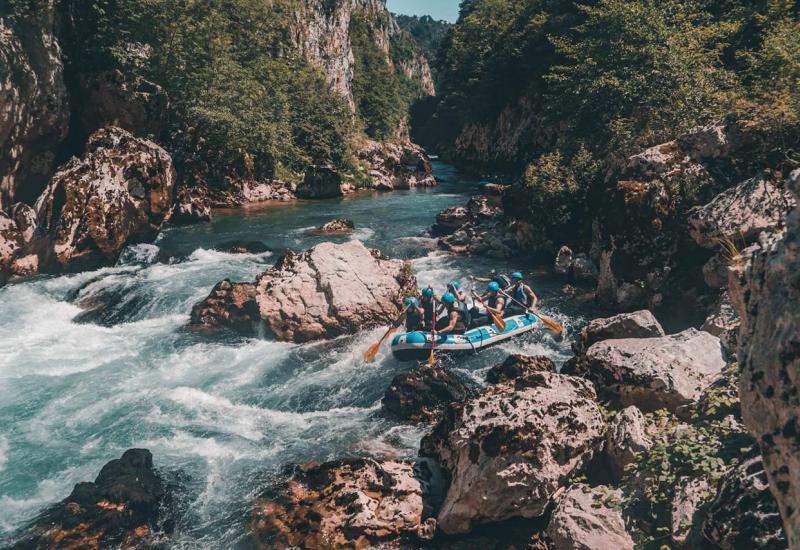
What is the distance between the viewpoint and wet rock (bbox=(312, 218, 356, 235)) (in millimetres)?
23172

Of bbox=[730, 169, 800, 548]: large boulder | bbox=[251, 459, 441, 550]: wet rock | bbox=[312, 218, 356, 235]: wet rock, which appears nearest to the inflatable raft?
bbox=[251, 459, 441, 550]: wet rock

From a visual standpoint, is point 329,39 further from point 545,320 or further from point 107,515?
point 107,515

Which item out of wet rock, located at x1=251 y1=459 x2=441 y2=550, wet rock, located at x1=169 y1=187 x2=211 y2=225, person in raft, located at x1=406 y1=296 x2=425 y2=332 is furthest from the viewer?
wet rock, located at x1=169 y1=187 x2=211 y2=225

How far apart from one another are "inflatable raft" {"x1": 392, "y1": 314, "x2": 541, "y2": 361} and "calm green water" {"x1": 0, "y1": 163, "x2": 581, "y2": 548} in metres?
0.26

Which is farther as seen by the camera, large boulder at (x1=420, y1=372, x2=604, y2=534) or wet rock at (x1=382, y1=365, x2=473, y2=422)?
wet rock at (x1=382, y1=365, x2=473, y2=422)

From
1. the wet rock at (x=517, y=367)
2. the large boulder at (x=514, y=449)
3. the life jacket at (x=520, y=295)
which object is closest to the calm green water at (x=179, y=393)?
the life jacket at (x=520, y=295)

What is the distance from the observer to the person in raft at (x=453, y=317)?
1263cm

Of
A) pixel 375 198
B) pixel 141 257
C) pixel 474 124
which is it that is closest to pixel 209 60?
pixel 375 198

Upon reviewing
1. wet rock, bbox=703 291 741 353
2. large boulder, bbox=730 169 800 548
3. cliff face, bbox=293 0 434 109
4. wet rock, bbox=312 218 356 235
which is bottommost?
wet rock, bbox=703 291 741 353

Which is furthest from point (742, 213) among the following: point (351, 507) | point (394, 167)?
point (394, 167)

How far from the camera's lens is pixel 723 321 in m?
9.88

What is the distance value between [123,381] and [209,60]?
24.7m

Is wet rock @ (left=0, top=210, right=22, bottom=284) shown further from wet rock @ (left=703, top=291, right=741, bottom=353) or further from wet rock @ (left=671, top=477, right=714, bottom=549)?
wet rock @ (left=703, top=291, right=741, bottom=353)

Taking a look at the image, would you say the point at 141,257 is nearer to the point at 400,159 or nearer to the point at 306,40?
the point at 400,159
